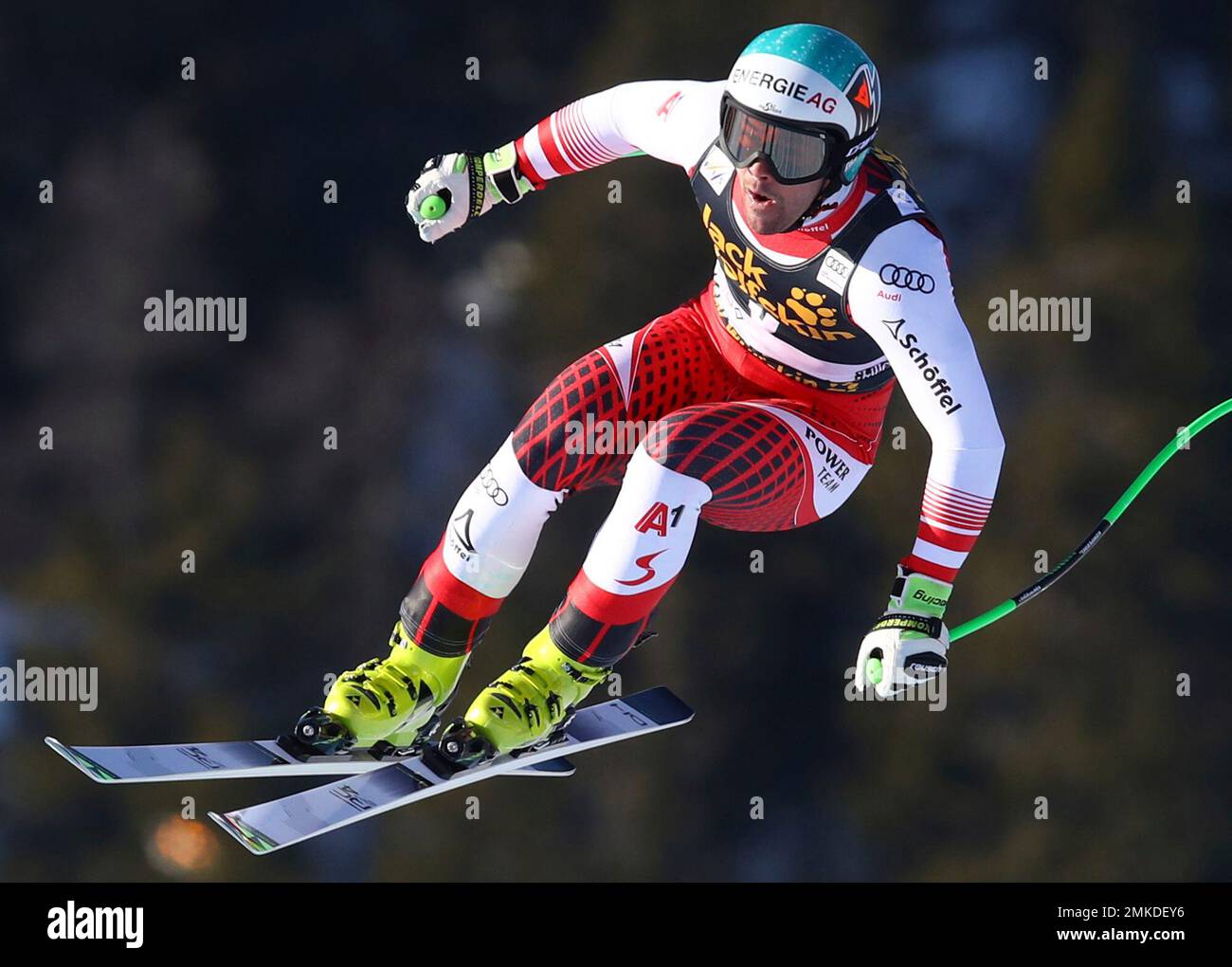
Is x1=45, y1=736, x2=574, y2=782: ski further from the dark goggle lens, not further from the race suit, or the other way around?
the dark goggle lens

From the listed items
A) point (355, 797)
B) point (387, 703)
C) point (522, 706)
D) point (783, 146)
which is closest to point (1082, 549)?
point (783, 146)

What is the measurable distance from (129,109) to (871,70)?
379 centimetres

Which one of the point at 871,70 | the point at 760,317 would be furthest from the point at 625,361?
the point at 871,70

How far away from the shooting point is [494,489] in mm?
5164

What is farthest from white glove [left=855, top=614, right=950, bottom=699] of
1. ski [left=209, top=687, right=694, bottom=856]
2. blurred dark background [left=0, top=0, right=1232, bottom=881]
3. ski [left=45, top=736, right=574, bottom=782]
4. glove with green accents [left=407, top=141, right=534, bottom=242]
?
blurred dark background [left=0, top=0, right=1232, bottom=881]

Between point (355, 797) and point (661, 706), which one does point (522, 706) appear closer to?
point (355, 797)

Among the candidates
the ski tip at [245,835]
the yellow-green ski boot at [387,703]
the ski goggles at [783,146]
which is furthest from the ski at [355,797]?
the ski goggles at [783,146]

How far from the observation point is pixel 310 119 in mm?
7754

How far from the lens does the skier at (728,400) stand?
4832 mm

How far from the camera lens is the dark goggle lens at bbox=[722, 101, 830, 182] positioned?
482cm

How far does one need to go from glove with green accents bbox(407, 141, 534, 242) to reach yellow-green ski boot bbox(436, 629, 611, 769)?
120cm

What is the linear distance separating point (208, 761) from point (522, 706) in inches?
31.5

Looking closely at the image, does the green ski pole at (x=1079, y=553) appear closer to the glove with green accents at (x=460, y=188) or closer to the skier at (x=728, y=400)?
the skier at (x=728, y=400)

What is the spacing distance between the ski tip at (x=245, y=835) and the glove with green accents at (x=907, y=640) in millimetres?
1467
